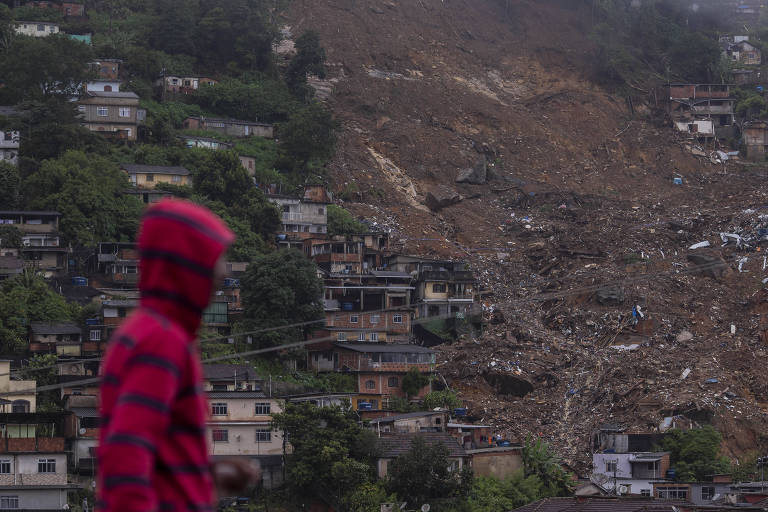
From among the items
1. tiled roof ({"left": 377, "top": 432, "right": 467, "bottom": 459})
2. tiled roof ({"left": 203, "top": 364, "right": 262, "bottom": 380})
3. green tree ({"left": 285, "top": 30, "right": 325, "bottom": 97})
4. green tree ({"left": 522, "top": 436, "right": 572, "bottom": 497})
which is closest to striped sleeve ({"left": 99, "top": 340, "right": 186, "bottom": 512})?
tiled roof ({"left": 377, "top": 432, "right": 467, "bottom": 459})

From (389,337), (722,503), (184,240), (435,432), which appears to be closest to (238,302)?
(389,337)

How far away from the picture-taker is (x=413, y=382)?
41.8 metres

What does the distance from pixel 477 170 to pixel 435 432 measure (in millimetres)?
32347

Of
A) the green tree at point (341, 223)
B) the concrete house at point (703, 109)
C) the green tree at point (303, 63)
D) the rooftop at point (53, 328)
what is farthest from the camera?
Answer: the concrete house at point (703, 109)

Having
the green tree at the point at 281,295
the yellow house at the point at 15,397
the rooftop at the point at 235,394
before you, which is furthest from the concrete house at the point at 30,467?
the green tree at the point at 281,295

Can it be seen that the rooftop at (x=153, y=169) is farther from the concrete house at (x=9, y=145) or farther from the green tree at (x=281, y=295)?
the green tree at (x=281, y=295)

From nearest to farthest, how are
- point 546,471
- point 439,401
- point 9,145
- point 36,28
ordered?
point 546,471, point 439,401, point 9,145, point 36,28

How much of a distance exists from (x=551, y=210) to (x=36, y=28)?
26.9m

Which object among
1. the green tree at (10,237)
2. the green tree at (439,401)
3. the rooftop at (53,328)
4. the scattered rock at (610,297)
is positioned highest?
the green tree at (10,237)

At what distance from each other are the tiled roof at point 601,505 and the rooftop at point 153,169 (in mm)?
26279

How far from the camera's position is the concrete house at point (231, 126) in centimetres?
6144

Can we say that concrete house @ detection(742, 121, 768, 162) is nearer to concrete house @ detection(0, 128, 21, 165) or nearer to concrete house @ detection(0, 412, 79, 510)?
concrete house @ detection(0, 128, 21, 165)

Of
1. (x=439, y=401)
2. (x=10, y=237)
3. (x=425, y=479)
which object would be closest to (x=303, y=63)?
(x=10, y=237)

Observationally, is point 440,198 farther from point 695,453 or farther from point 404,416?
point 695,453
